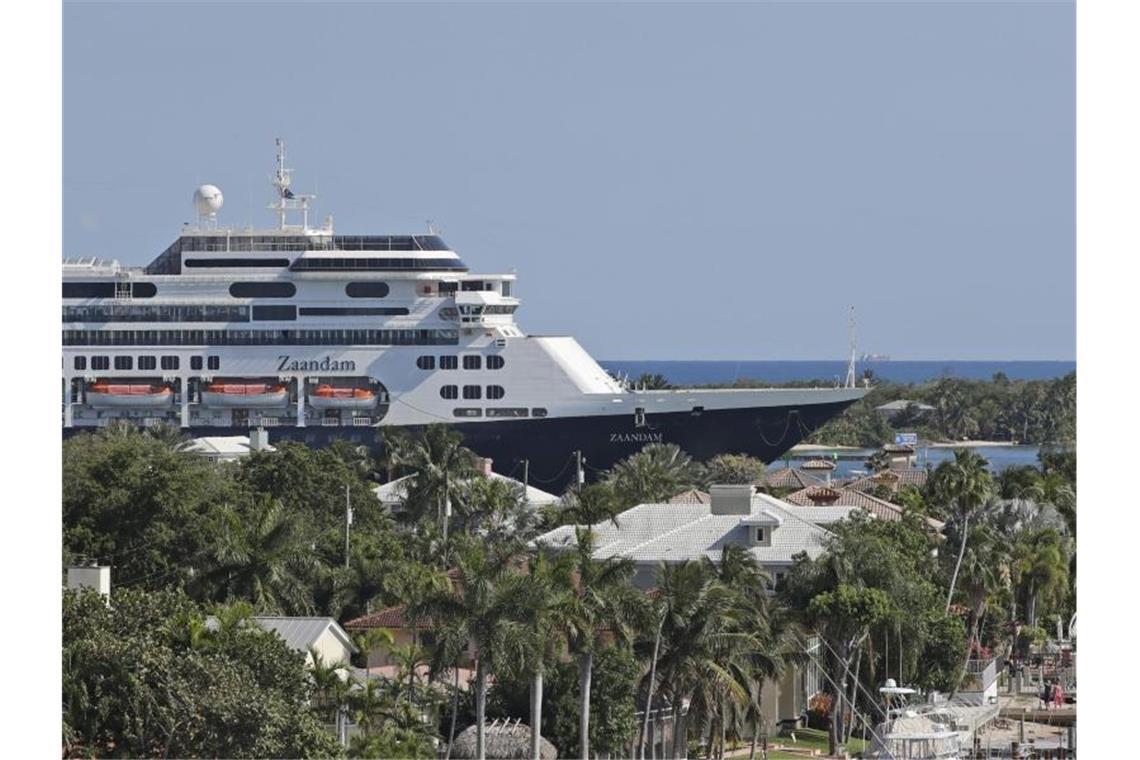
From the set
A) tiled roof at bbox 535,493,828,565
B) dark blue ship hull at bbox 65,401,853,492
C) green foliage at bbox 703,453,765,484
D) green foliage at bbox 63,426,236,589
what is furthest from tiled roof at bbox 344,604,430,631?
dark blue ship hull at bbox 65,401,853,492

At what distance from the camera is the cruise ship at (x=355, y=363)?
82.6 metres

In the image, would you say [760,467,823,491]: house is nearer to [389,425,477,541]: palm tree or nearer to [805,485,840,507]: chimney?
[805,485,840,507]: chimney

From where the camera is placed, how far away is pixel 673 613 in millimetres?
31875

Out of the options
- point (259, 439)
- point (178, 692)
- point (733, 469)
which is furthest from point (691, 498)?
point (178, 692)

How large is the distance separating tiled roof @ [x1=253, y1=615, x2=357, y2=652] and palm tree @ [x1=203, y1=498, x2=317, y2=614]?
15.7 feet

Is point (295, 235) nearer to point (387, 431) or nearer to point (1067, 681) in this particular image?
point (387, 431)

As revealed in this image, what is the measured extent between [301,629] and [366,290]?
5167cm

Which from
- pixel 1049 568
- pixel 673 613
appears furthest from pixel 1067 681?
pixel 673 613

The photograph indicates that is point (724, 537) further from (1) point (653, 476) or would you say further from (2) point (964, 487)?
(1) point (653, 476)

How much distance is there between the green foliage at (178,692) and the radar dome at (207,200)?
196 feet

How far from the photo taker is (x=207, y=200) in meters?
87.5

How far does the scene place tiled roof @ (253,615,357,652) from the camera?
32.2 m

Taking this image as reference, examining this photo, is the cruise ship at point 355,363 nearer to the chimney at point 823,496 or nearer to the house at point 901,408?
the chimney at point 823,496
